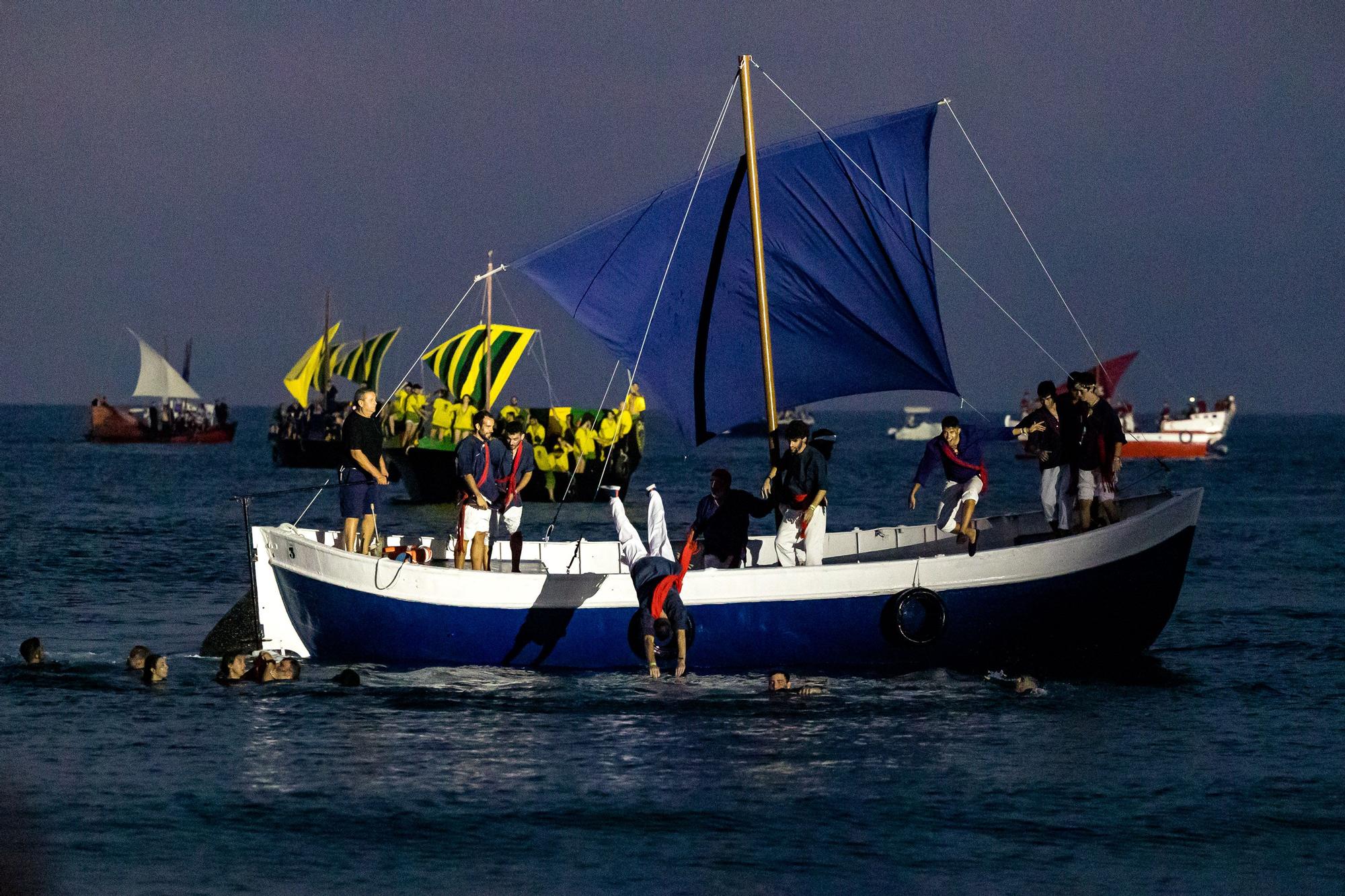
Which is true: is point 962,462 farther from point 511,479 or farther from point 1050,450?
point 511,479

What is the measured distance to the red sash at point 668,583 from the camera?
54.2 ft

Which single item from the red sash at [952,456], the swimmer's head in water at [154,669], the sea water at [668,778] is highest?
the red sash at [952,456]

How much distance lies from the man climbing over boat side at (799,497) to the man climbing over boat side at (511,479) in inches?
105

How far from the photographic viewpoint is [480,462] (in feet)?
59.8

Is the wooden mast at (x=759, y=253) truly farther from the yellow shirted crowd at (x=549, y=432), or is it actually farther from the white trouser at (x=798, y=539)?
the yellow shirted crowd at (x=549, y=432)

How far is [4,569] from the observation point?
3212 cm

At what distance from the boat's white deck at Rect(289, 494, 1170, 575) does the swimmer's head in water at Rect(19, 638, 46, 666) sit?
10.9 ft

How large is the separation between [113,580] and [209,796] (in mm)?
18007

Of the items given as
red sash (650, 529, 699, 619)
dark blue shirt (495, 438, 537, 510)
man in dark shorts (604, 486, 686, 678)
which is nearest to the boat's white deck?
dark blue shirt (495, 438, 537, 510)

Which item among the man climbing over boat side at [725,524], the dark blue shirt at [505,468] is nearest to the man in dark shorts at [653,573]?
the man climbing over boat side at [725,524]

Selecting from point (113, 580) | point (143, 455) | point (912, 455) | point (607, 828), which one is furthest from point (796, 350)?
point (912, 455)

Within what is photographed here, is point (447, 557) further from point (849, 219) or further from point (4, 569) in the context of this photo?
point (4, 569)

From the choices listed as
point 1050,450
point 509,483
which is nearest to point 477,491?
point 509,483

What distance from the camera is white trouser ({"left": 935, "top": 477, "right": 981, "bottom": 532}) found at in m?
18.4
